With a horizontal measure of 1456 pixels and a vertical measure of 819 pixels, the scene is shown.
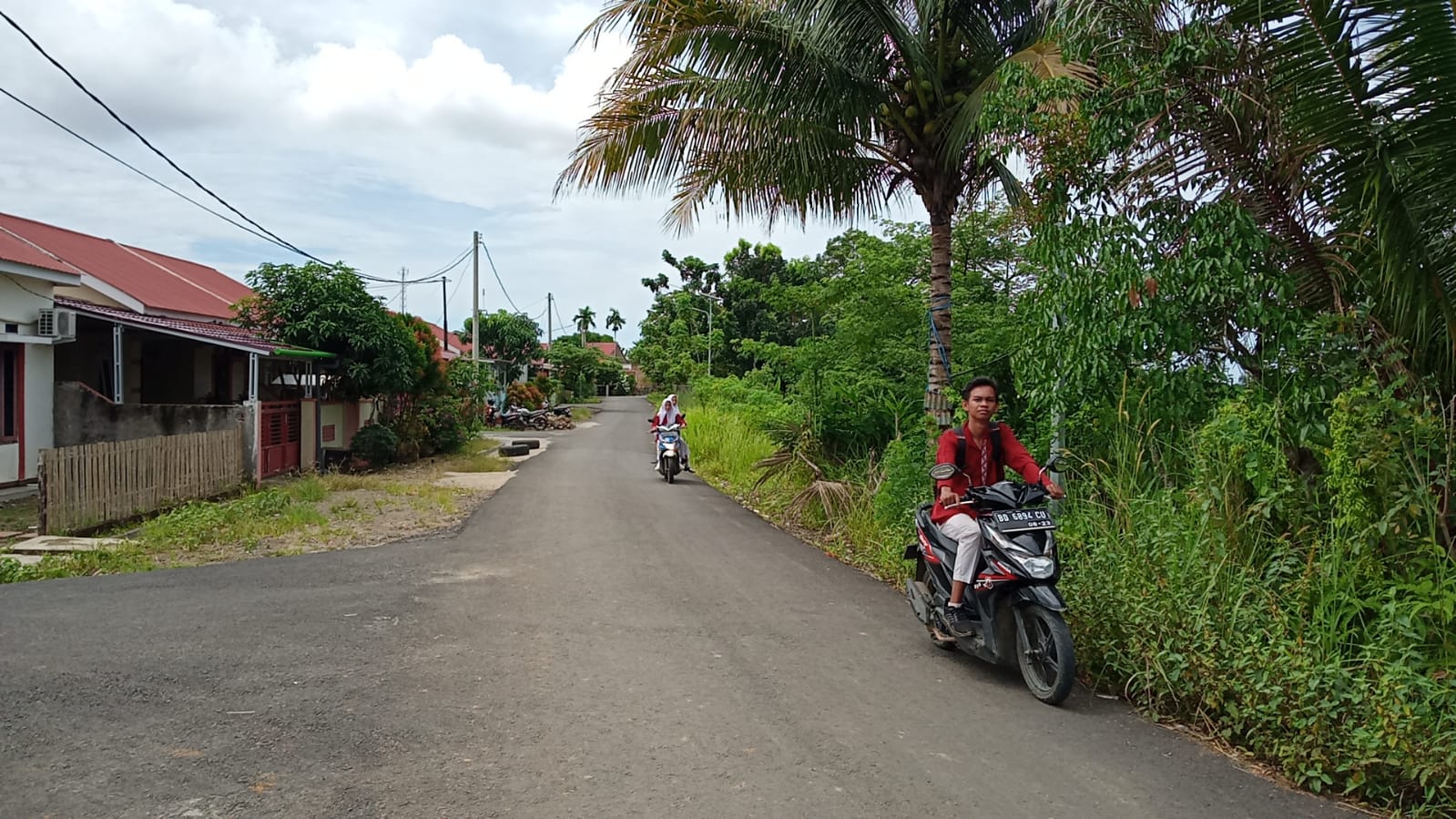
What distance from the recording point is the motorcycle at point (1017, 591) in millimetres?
4789

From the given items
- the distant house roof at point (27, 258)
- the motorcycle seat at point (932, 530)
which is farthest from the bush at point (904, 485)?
the distant house roof at point (27, 258)

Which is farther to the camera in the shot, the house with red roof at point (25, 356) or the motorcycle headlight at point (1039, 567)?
the house with red roof at point (25, 356)

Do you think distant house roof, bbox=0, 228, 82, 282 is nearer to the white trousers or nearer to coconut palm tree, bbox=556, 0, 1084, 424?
coconut palm tree, bbox=556, 0, 1084, 424

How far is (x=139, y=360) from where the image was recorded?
1678 cm

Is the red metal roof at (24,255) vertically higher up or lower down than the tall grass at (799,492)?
higher up

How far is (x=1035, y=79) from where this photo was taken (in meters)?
6.32

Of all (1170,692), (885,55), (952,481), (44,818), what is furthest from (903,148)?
(44,818)

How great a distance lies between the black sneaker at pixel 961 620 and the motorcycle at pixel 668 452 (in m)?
11.3

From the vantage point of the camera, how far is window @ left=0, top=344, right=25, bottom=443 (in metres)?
12.9

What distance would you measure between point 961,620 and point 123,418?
13.6 metres

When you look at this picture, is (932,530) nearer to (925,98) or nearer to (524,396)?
(925,98)

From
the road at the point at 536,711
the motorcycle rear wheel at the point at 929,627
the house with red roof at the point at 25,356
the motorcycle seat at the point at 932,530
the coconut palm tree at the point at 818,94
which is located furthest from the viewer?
the house with red roof at the point at 25,356

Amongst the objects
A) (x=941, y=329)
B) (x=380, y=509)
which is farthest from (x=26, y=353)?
(x=941, y=329)

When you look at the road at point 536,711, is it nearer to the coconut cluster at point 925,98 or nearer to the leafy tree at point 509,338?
the coconut cluster at point 925,98
